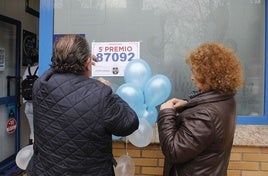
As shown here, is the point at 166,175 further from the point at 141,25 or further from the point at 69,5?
the point at 69,5

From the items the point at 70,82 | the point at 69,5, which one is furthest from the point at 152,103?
the point at 69,5

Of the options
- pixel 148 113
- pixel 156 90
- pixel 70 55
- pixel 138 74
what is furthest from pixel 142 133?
pixel 70 55

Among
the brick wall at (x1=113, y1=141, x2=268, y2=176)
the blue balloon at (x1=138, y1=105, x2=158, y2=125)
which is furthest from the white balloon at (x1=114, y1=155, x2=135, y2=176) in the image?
the brick wall at (x1=113, y1=141, x2=268, y2=176)

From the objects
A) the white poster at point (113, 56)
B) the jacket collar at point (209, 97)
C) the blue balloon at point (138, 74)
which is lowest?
the jacket collar at point (209, 97)

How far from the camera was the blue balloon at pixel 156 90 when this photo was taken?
2232 millimetres

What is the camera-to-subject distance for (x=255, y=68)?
272 cm

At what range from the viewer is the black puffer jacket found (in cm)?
170

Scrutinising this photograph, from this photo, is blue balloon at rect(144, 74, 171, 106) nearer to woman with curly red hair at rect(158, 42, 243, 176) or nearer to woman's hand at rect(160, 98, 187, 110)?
woman's hand at rect(160, 98, 187, 110)

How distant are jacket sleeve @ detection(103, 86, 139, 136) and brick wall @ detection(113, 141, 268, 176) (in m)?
0.96

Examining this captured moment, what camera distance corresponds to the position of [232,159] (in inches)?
106

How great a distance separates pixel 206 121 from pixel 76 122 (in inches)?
26.9

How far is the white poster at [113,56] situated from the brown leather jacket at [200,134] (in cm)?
91

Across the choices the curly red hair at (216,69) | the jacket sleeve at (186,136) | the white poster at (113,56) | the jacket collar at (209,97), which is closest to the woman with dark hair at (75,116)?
the jacket sleeve at (186,136)

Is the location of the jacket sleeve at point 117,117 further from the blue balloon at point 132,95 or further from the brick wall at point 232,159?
the brick wall at point 232,159
